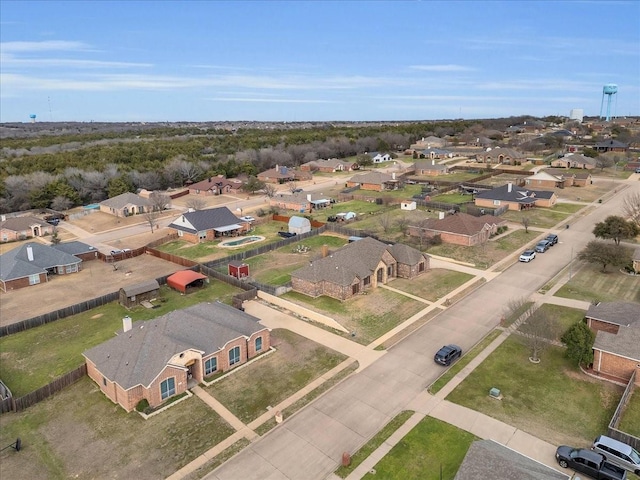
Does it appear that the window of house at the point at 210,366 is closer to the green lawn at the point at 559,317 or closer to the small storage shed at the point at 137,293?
the small storage shed at the point at 137,293

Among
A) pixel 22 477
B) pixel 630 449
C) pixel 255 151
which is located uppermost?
pixel 255 151

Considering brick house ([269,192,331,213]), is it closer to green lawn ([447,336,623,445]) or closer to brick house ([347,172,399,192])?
brick house ([347,172,399,192])

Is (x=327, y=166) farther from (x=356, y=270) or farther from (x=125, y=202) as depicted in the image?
(x=356, y=270)

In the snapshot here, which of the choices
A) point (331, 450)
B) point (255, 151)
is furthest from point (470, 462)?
point (255, 151)

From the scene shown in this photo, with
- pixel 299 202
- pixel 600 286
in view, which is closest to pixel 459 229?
pixel 600 286

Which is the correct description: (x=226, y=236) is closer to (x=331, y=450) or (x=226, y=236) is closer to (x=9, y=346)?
(x=9, y=346)

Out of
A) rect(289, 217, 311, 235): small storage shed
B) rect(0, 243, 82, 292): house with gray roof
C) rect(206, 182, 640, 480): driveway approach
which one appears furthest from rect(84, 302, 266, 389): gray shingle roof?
rect(289, 217, 311, 235): small storage shed
